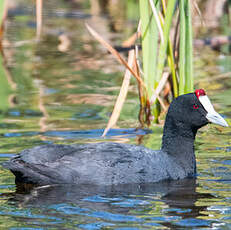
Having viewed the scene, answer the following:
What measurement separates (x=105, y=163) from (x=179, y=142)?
89 centimetres

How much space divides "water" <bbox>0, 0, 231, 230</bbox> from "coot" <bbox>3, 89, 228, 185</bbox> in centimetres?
9

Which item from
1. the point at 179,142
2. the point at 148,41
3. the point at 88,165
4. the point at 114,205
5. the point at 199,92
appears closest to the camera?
the point at 114,205

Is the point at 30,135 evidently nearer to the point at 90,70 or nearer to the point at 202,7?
the point at 90,70

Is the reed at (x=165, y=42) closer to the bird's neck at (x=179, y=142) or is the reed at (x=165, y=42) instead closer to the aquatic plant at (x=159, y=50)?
the aquatic plant at (x=159, y=50)

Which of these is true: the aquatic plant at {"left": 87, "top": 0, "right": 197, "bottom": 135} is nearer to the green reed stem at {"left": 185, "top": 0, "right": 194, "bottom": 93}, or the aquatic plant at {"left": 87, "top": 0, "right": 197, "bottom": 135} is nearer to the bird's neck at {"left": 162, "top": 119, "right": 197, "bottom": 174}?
the green reed stem at {"left": 185, "top": 0, "right": 194, "bottom": 93}

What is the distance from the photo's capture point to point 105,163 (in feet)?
18.4

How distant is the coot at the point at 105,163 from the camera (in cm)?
555

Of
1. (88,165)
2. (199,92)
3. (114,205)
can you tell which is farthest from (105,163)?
(199,92)

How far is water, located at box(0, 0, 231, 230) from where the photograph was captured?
477 centimetres

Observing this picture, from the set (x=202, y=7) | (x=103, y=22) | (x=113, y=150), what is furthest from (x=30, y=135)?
→ (x=202, y=7)

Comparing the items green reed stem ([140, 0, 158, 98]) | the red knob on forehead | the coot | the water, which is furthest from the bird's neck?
green reed stem ([140, 0, 158, 98])

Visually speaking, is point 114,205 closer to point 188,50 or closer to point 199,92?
point 199,92

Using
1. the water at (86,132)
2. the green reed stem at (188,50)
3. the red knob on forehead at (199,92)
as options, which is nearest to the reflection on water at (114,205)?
the water at (86,132)

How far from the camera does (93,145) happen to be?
579 cm
